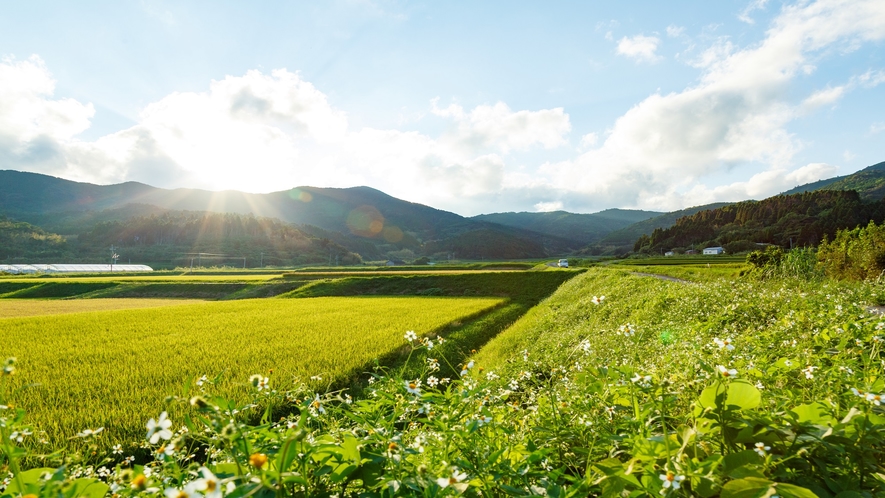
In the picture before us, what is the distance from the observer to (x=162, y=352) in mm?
12992

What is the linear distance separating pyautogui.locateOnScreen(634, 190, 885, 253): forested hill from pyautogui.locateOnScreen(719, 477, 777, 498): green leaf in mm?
105537

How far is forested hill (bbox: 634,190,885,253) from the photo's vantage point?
88.0 m

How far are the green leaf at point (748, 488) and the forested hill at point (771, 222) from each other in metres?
106

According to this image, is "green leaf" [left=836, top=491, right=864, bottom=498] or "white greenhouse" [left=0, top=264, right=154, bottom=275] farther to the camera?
"white greenhouse" [left=0, top=264, right=154, bottom=275]

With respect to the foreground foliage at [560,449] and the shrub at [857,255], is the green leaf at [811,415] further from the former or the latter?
the shrub at [857,255]

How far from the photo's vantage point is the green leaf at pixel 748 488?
4.63 feet

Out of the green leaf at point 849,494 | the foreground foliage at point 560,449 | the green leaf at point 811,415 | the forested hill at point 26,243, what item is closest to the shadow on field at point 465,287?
the foreground foliage at point 560,449

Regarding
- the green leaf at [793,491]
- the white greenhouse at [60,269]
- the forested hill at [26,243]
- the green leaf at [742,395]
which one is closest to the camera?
the green leaf at [793,491]

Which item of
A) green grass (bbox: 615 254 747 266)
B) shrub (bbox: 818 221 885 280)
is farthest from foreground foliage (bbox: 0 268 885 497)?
green grass (bbox: 615 254 747 266)

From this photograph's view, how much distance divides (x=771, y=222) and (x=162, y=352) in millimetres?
138371

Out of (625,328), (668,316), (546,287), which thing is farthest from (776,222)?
(625,328)

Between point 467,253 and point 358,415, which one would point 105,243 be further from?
point 358,415

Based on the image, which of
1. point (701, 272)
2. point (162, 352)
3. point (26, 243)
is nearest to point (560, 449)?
point (162, 352)

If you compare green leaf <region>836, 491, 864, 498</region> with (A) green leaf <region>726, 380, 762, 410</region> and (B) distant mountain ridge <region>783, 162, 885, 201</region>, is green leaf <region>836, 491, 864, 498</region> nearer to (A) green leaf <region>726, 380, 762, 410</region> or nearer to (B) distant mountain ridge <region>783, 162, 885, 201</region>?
(A) green leaf <region>726, 380, 762, 410</region>
